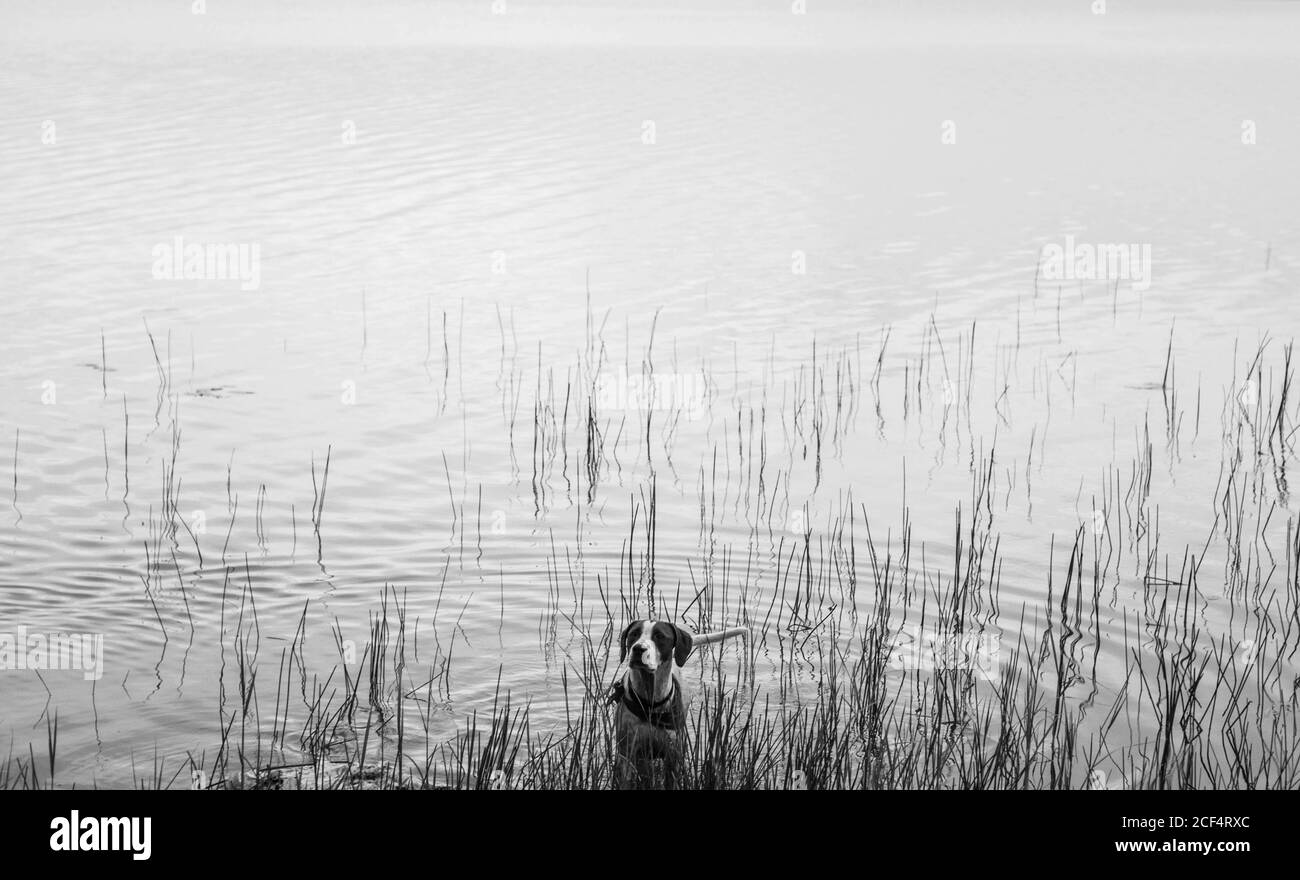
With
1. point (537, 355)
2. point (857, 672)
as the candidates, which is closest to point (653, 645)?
point (857, 672)

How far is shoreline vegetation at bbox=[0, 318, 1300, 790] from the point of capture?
6.08 metres

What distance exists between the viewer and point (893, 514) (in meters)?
10.3
